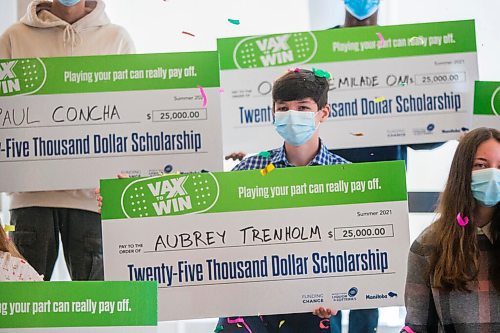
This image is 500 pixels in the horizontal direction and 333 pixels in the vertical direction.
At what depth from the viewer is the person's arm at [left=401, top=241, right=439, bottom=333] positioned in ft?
6.89

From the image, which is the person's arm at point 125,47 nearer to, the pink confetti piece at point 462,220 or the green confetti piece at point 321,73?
the green confetti piece at point 321,73

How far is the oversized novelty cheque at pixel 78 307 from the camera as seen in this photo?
170cm

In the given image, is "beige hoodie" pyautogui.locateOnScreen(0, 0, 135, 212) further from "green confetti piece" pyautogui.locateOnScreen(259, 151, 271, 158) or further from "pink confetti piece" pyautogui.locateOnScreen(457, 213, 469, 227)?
"pink confetti piece" pyautogui.locateOnScreen(457, 213, 469, 227)

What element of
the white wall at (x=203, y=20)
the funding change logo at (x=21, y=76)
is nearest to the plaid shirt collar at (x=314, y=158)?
the funding change logo at (x=21, y=76)

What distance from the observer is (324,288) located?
2.23 metres

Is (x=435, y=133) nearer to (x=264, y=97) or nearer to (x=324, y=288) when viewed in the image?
(x=264, y=97)

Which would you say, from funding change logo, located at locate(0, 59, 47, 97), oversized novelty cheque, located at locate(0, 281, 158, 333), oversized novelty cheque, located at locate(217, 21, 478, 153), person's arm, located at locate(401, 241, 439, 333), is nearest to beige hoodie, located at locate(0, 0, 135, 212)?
funding change logo, located at locate(0, 59, 47, 97)

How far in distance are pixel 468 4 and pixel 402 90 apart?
35.8 inches

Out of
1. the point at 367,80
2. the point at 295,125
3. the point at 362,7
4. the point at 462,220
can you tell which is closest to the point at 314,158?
the point at 295,125

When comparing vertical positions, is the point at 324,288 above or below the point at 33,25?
below

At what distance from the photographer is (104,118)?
2531 millimetres

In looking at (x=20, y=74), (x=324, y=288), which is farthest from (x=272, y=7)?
(x=324, y=288)

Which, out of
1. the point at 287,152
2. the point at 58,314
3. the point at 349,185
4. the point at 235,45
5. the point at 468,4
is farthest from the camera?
the point at 468,4

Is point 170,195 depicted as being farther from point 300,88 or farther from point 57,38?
point 57,38
